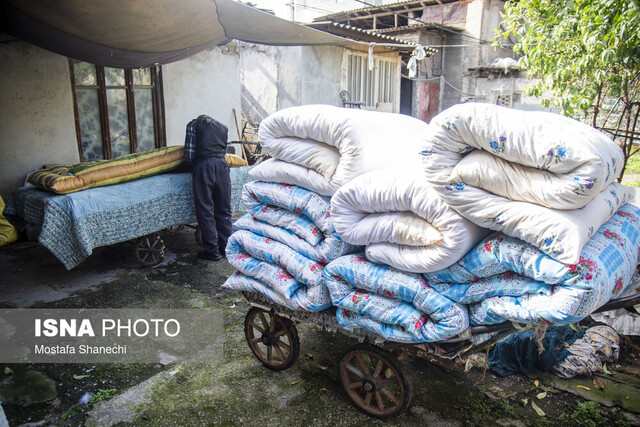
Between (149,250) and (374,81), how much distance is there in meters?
10.7

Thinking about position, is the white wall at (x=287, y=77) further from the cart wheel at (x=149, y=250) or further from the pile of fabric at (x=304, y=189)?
the pile of fabric at (x=304, y=189)

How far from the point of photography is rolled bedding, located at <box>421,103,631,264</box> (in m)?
1.94

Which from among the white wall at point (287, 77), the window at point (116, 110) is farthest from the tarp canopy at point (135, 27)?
the white wall at point (287, 77)

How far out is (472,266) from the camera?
7.58ft

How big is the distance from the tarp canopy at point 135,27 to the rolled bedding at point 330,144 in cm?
244

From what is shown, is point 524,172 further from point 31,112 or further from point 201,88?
point 201,88

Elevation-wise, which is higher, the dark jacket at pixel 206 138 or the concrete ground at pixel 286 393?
the dark jacket at pixel 206 138

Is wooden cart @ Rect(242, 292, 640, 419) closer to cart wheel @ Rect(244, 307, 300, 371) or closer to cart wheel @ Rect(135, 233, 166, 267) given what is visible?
cart wheel @ Rect(244, 307, 300, 371)

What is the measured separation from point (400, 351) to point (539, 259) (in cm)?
117

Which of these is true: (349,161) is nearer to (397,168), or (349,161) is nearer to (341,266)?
(397,168)

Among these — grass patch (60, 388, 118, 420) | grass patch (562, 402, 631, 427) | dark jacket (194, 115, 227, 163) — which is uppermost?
dark jacket (194, 115, 227, 163)

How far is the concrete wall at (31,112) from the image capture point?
572cm

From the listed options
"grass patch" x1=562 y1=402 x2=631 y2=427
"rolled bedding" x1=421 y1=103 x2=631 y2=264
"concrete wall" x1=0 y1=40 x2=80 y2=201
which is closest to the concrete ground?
"grass patch" x1=562 y1=402 x2=631 y2=427

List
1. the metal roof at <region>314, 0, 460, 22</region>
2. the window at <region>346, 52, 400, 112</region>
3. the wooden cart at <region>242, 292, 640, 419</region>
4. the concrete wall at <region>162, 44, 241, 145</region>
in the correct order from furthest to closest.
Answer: the metal roof at <region>314, 0, 460, 22</region> < the window at <region>346, 52, 400, 112</region> < the concrete wall at <region>162, 44, 241, 145</region> < the wooden cart at <region>242, 292, 640, 419</region>
